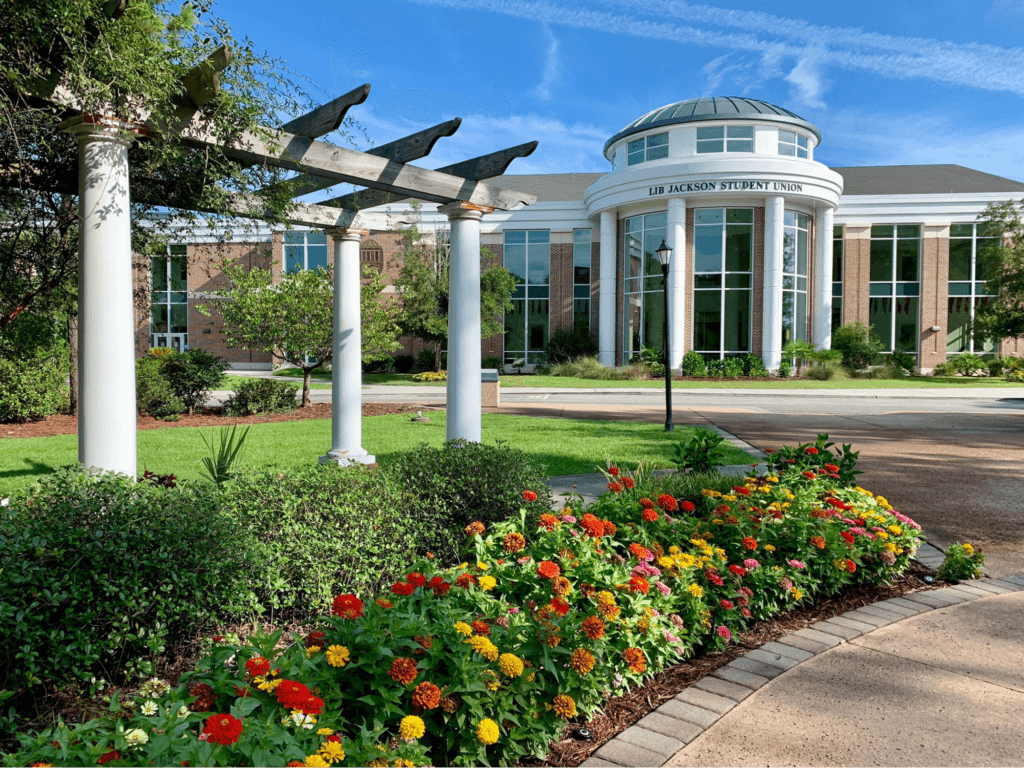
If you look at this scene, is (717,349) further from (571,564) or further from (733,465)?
(571,564)

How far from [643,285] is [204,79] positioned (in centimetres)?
3153

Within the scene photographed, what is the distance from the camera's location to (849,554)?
4.38m

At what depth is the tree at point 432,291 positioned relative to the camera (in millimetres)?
32688

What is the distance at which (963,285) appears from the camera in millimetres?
37688

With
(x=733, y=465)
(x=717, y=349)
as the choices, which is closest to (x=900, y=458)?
(x=733, y=465)

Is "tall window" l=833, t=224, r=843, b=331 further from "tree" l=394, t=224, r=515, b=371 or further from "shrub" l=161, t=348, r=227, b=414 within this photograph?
"shrub" l=161, t=348, r=227, b=414

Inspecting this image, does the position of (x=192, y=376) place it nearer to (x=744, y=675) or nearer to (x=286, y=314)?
(x=286, y=314)

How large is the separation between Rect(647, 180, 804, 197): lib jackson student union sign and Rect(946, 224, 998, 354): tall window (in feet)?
38.8

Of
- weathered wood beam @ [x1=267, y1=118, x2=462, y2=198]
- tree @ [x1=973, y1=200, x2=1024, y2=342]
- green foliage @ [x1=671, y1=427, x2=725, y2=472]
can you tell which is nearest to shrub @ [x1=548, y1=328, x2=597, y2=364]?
tree @ [x1=973, y1=200, x2=1024, y2=342]

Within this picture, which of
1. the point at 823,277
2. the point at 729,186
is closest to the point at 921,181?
the point at 823,277

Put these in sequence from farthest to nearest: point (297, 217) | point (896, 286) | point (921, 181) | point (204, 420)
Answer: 1. point (921, 181)
2. point (896, 286)
3. point (204, 420)
4. point (297, 217)

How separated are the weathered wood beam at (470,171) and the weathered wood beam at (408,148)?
682 mm

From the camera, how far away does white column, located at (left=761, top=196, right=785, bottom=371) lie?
105 feet

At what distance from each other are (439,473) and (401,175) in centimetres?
324
